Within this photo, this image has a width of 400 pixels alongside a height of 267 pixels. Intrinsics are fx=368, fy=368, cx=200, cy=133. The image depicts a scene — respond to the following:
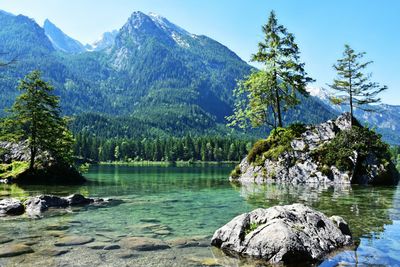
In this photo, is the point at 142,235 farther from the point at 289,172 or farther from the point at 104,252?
the point at 289,172

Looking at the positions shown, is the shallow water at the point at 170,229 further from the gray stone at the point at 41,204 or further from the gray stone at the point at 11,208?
the gray stone at the point at 11,208

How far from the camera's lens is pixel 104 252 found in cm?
1310

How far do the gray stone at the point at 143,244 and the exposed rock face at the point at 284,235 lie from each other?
2.07 meters

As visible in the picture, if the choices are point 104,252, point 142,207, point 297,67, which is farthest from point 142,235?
point 297,67

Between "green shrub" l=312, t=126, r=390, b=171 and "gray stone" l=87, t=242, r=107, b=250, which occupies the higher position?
"green shrub" l=312, t=126, r=390, b=171

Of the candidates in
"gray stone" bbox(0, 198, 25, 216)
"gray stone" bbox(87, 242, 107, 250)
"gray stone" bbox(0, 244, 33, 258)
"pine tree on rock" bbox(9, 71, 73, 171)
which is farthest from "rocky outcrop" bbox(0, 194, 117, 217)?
"pine tree on rock" bbox(9, 71, 73, 171)

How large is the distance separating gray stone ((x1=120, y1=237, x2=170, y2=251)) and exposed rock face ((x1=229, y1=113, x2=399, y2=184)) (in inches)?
1344

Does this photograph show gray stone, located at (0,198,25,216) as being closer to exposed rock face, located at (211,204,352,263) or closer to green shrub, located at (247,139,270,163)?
exposed rock face, located at (211,204,352,263)

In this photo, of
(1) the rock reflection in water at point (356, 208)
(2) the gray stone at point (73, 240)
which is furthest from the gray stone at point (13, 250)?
(1) the rock reflection in water at point (356, 208)

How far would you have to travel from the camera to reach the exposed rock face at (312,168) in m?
44.3

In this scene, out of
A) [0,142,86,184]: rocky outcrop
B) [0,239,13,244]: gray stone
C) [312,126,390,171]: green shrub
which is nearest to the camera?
[0,239,13,244]: gray stone

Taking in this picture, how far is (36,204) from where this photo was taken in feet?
77.4

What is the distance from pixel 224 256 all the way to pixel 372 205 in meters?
16.7

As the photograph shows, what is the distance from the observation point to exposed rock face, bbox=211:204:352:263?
12.2 meters
